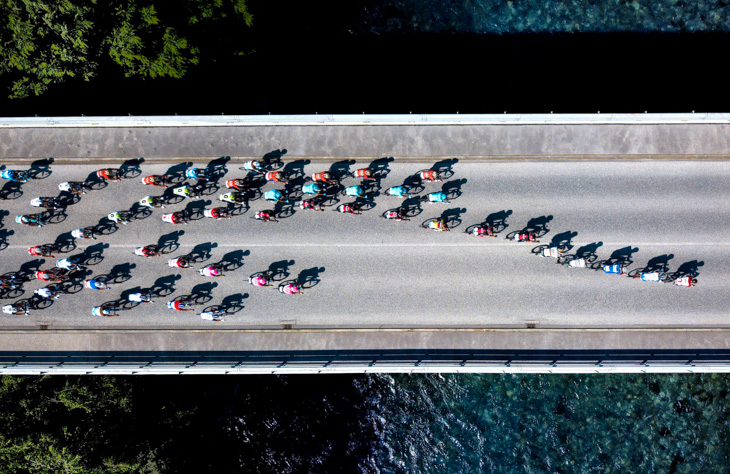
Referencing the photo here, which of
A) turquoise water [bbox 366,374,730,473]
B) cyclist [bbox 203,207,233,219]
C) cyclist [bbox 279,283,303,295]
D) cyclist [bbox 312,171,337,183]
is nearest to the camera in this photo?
cyclist [bbox 312,171,337,183]

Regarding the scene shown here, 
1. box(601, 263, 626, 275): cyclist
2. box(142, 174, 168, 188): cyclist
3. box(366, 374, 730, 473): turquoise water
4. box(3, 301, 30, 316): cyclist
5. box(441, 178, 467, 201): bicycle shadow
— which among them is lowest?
box(366, 374, 730, 473): turquoise water

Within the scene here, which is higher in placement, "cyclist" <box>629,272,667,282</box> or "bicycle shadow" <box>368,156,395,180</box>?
"bicycle shadow" <box>368,156,395,180</box>

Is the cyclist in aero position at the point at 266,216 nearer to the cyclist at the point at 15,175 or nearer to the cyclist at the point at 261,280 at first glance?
the cyclist at the point at 261,280

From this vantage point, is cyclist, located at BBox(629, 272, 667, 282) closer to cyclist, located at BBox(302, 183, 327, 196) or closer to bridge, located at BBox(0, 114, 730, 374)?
bridge, located at BBox(0, 114, 730, 374)

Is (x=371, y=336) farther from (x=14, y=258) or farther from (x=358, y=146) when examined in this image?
(x=14, y=258)

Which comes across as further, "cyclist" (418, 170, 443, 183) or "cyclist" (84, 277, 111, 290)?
"cyclist" (84, 277, 111, 290)

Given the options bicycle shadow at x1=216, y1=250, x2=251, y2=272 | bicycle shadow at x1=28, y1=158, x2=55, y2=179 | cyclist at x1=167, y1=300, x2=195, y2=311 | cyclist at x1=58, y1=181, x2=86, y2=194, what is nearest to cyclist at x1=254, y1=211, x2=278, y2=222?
bicycle shadow at x1=216, y1=250, x2=251, y2=272

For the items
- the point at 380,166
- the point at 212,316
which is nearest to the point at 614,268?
the point at 380,166
